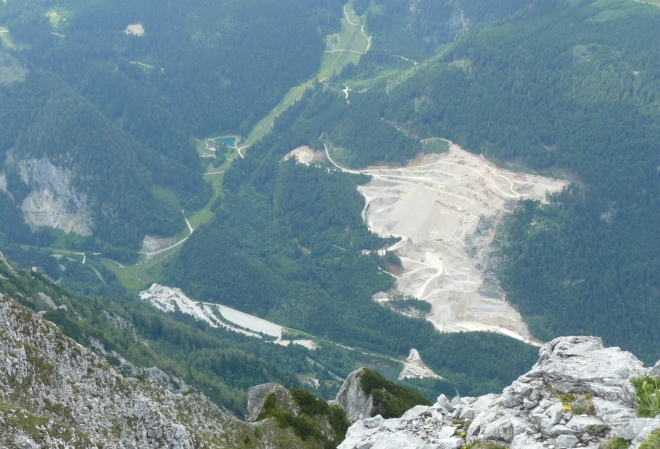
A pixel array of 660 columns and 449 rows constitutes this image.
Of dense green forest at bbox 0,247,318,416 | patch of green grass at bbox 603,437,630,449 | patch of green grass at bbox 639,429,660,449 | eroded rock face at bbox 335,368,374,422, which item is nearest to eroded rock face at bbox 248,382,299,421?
eroded rock face at bbox 335,368,374,422

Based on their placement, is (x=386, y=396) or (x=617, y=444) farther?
(x=386, y=396)

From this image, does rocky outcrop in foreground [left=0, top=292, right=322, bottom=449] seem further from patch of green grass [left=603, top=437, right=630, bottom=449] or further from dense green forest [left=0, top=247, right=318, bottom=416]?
dense green forest [left=0, top=247, right=318, bottom=416]

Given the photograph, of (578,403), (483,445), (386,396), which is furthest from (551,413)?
(386,396)

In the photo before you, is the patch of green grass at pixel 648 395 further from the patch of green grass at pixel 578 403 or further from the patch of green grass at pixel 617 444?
the patch of green grass at pixel 617 444

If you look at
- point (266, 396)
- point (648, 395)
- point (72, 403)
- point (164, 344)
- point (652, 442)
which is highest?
point (648, 395)

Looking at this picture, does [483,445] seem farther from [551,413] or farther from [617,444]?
[617,444]

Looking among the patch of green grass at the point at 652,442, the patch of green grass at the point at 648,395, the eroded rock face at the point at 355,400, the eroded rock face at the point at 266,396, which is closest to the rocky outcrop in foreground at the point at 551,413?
the patch of green grass at the point at 648,395
